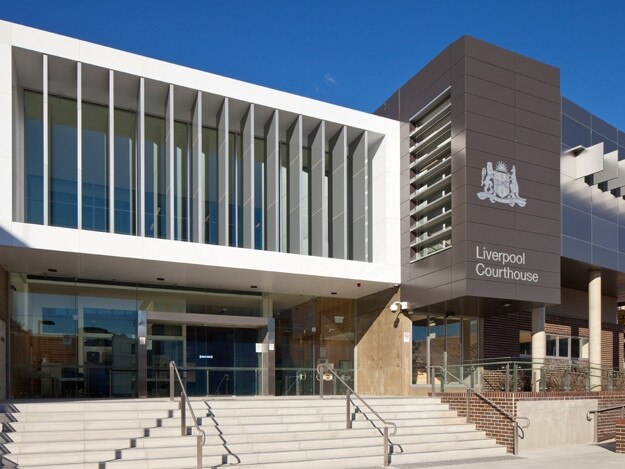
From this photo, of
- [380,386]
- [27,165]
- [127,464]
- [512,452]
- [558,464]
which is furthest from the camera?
[380,386]

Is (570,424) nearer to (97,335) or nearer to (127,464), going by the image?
(127,464)

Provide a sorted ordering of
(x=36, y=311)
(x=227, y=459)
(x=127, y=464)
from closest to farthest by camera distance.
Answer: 1. (x=127, y=464)
2. (x=227, y=459)
3. (x=36, y=311)

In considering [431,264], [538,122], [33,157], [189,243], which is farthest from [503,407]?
[33,157]

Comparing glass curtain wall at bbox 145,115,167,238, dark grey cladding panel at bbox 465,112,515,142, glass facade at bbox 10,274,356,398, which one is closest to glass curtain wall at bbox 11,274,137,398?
glass facade at bbox 10,274,356,398

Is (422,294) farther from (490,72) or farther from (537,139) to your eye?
(490,72)

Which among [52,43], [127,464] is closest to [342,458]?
[127,464]

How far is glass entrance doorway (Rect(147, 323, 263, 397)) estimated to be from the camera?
18719 millimetres

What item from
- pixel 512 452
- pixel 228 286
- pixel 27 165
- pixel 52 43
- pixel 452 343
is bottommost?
pixel 512 452

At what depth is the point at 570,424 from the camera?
16.4m

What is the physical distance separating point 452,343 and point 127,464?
11839mm

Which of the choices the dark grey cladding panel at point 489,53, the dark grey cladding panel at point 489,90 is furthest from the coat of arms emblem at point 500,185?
the dark grey cladding panel at point 489,53

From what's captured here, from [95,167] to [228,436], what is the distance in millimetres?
8471

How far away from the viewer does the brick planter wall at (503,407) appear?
15.2 m

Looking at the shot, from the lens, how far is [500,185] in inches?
672
